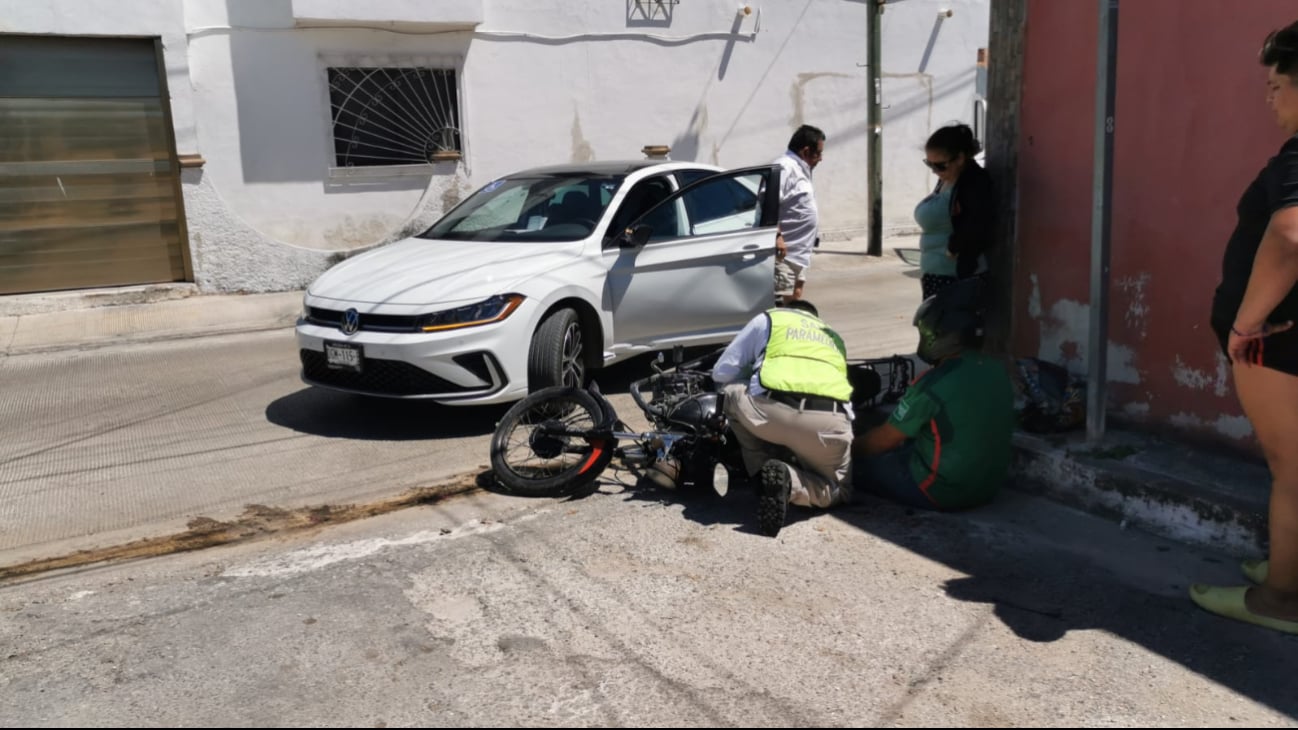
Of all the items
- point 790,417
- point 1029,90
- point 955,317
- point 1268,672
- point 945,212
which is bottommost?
point 1268,672

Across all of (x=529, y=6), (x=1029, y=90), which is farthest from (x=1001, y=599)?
(x=529, y=6)

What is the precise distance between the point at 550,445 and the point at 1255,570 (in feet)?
10.4

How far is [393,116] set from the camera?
12.9m

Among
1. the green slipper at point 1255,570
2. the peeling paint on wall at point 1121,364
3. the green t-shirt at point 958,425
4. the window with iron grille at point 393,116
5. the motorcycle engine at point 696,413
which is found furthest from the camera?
the window with iron grille at point 393,116

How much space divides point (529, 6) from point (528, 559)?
33.4ft

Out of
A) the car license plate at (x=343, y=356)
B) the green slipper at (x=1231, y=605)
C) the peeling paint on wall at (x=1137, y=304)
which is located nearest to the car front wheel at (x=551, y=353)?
the car license plate at (x=343, y=356)

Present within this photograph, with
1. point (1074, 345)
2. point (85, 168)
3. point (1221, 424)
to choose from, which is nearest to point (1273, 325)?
point (1221, 424)

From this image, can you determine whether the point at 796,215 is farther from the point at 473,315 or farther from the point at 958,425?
the point at 958,425

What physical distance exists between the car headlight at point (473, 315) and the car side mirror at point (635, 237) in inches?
38.2

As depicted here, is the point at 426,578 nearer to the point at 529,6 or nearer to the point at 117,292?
the point at 117,292

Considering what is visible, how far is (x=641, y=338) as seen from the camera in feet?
23.8

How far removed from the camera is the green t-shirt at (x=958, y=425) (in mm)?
4824

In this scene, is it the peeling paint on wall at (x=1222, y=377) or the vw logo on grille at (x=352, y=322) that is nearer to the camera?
the peeling paint on wall at (x=1222, y=377)

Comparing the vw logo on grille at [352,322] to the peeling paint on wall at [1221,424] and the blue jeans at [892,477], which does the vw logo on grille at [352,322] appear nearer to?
the blue jeans at [892,477]
